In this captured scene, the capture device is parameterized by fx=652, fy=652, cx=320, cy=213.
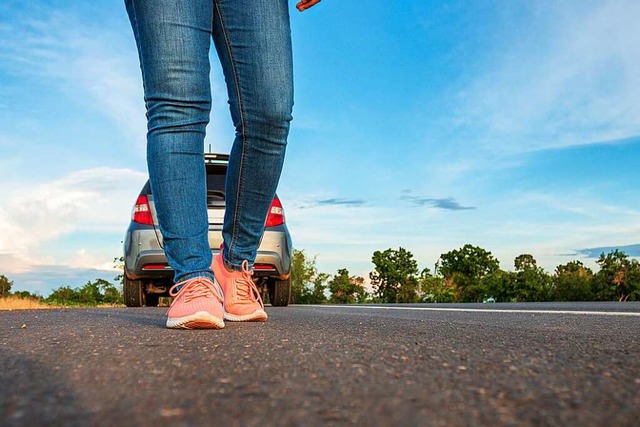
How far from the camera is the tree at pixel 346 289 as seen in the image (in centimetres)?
3356

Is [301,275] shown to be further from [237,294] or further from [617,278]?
[237,294]

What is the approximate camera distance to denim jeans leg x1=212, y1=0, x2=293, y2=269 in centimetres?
258

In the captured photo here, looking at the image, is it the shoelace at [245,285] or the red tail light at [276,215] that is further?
the red tail light at [276,215]

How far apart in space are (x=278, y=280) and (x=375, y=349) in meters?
5.74

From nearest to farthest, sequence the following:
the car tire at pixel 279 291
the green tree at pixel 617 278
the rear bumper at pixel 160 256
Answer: the rear bumper at pixel 160 256, the car tire at pixel 279 291, the green tree at pixel 617 278

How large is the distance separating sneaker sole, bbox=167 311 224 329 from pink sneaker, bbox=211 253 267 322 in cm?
42

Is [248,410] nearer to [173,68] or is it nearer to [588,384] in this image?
[588,384]

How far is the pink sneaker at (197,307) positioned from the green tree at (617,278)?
85.4 ft

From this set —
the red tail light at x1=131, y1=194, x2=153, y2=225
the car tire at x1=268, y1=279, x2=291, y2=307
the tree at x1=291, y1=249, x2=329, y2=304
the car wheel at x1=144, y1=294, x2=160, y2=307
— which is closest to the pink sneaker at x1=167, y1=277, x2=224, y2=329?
the red tail light at x1=131, y1=194, x2=153, y2=225

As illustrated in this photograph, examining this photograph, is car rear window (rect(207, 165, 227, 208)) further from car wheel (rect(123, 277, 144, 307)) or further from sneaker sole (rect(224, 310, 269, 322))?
sneaker sole (rect(224, 310, 269, 322))

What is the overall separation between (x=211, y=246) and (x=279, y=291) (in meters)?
1.00

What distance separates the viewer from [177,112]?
8.18 ft

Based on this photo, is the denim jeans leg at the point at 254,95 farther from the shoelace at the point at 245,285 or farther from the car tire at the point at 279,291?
the car tire at the point at 279,291

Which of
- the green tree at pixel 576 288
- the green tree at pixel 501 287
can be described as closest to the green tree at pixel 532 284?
the green tree at pixel 501 287
